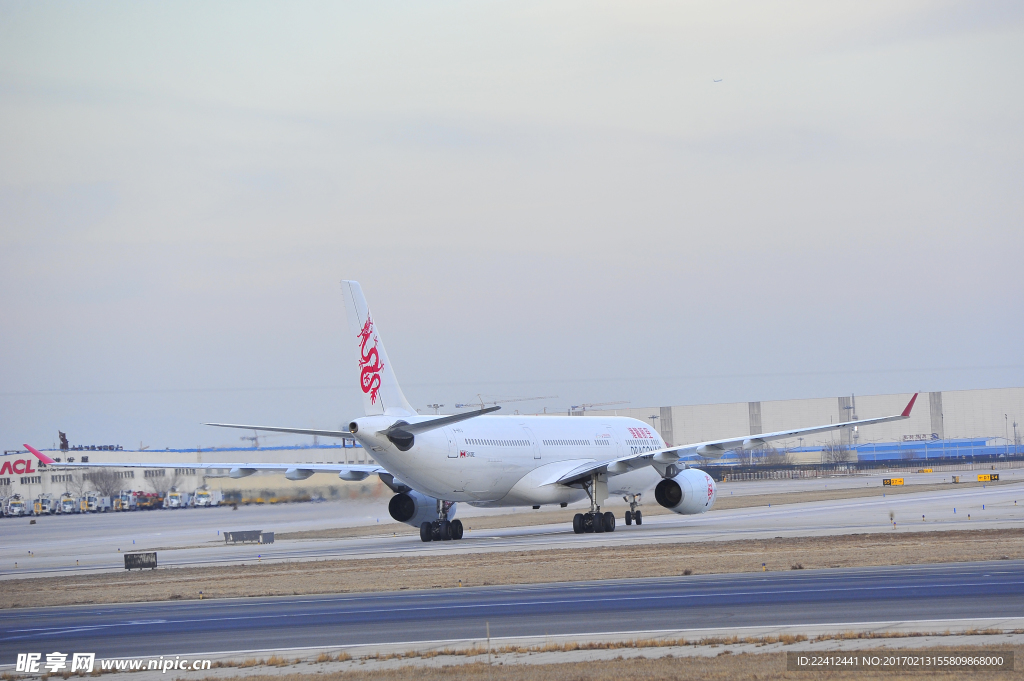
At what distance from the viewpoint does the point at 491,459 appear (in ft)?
119

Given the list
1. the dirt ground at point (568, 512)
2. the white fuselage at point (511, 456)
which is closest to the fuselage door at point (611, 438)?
the white fuselage at point (511, 456)

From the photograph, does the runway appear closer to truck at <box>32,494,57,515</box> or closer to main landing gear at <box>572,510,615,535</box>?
main landing gear at <box>572,510,615,535</box>

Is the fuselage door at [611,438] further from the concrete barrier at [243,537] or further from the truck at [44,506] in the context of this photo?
the truck at [44,506]

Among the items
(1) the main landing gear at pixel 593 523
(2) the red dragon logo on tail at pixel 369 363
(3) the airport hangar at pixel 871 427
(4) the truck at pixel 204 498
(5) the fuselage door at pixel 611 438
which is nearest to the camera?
(2) the red dragon logo on tail at pixel 369 363

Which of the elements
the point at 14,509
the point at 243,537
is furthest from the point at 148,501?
the point at 243,537

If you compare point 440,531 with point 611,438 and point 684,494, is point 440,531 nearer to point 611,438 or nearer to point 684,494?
point 684,494

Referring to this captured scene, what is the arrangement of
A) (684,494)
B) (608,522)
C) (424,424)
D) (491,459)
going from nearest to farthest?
(424,424), (491,459), (608,522), (684,494)

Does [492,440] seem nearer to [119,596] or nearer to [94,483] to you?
[119,596]

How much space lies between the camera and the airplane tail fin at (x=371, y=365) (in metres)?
33.0

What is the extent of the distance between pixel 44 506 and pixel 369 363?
7048 cm

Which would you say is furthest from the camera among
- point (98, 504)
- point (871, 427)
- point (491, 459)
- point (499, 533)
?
point (871, 427)

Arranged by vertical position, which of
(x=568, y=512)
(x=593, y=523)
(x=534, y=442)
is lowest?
(x=568, y=512)

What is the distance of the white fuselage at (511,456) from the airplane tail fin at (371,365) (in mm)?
1029

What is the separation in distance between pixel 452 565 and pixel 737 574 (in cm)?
751
